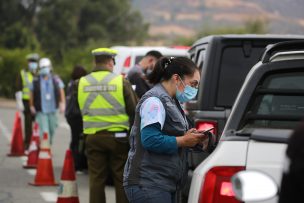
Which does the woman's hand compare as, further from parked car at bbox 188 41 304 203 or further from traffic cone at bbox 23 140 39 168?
traffic cone at bbox 23 140 39 168

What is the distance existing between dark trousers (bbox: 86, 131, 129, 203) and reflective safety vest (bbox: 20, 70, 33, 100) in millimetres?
7933

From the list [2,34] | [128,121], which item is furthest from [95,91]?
[2,34]

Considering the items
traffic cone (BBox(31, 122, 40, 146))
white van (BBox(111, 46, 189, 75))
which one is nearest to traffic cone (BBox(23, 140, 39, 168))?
traffic cone (BBox(31, 122, 40, 146))

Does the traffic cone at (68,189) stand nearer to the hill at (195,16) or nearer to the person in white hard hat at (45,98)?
the person in white hard hat at (45,98)

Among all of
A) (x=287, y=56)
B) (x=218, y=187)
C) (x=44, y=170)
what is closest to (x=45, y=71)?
(x=44, y=170)

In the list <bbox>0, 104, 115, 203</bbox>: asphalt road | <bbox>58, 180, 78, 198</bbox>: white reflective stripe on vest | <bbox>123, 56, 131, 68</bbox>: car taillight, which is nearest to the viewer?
<bbox>58, 180, 78, 198</bbox>: white reflective stripe on vest

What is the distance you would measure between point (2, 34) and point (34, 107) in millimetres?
49375

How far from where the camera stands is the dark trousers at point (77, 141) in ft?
43.9

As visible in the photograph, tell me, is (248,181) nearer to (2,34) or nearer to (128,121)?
(128,121)

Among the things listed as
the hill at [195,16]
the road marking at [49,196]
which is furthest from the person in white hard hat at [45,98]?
the hill at [195,16]

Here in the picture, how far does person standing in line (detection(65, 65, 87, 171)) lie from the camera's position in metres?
13.2

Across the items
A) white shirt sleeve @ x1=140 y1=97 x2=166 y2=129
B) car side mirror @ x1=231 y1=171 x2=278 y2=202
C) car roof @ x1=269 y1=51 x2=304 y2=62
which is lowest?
white shirt sleeve @ x1=140 y1=97 x2=166 y2=129

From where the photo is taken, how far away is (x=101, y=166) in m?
8.49

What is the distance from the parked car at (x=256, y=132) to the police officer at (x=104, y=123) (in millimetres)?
2861
